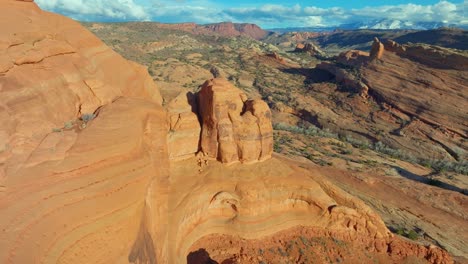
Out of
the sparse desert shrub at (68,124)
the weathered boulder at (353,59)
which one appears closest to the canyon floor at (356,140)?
the weathered boulder at (353,59)

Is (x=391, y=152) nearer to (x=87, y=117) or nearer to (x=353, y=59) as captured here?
(x=353, y=59)

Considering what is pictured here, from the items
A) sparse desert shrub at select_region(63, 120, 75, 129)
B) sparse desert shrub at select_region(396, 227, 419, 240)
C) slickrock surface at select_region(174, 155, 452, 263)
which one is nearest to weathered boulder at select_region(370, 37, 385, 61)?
sparse desert shrub at select_region(396, 227, 419, 240)

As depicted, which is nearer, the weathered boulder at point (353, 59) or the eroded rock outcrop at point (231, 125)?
the eroded rock outcrop at point (231, 125)

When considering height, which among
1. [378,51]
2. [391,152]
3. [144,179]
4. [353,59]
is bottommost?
[391,152]

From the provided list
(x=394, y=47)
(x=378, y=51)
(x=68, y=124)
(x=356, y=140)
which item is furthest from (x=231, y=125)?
(x=394, y=47)

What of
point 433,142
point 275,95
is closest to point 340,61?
point 275,95

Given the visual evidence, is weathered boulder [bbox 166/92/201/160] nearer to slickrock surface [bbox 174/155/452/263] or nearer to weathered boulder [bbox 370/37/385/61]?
slickrock surface [bbox 174/155/452/263]

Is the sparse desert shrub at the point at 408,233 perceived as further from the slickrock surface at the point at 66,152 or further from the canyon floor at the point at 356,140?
the slickrock surface at the point at 66,152
